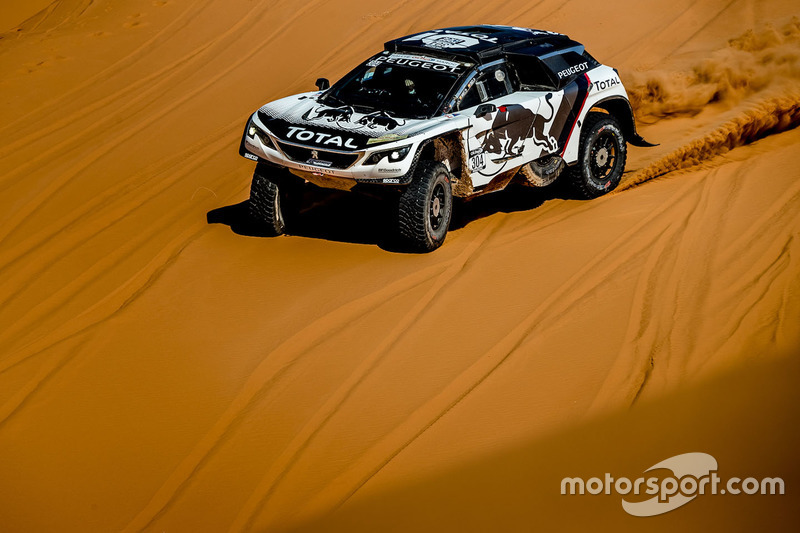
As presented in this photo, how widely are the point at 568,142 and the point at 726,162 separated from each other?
2080 millimetres

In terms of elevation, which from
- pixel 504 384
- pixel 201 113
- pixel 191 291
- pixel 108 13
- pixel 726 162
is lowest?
pixel 726 162

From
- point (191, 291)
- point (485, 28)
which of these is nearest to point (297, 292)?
point (191, 291)

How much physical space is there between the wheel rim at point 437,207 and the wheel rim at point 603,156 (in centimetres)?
207

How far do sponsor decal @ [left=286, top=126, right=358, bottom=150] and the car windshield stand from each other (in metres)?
0.63

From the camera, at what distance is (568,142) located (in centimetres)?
989

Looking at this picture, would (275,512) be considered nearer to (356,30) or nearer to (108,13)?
(356,30)

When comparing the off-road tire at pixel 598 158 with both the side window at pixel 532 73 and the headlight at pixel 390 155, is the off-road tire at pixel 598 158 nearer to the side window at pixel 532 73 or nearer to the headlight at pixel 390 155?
the side window at pixel 532 73

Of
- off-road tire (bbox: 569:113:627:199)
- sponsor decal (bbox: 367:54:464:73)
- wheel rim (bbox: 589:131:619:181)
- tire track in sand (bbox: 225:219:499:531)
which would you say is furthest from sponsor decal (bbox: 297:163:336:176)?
wheel rim (bbox: 589:131:619:181)

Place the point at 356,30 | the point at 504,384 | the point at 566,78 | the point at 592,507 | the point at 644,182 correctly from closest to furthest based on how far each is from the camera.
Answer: the point at 592,507, the point at 504,384, the point at 566,78, the point at 644,182, the point at 356,30

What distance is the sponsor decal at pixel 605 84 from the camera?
1013 cm

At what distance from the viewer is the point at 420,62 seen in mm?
9289

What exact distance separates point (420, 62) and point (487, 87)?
0.67 metres

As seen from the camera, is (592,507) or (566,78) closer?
(592,507)

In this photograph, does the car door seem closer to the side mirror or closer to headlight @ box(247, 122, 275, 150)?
the side mirror
